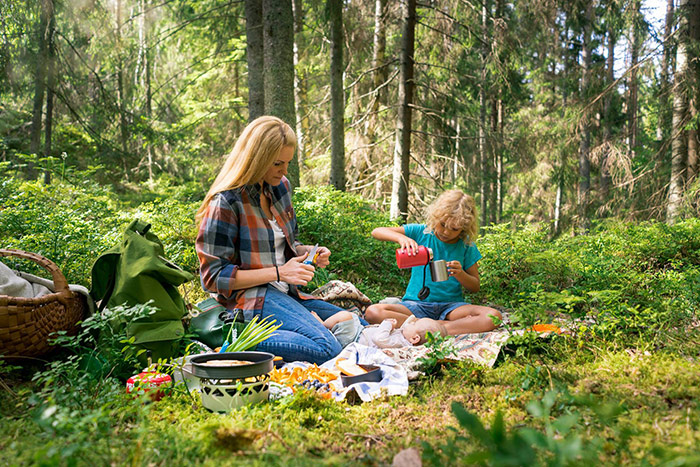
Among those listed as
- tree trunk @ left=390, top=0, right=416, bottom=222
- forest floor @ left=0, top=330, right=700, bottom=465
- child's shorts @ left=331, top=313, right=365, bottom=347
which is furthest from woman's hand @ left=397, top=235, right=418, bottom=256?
tree trunk @ left=390, top=0, right=416, bottom=222

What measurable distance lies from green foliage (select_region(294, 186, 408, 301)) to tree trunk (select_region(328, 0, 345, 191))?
1258 millimetres

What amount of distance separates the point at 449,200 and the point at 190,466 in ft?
9.48

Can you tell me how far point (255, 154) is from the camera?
313cm

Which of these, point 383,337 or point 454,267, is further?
point 454,267

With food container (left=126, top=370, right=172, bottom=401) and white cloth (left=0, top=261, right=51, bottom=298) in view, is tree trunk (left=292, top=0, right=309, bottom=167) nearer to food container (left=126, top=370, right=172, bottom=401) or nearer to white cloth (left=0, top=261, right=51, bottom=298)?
white cloth (left=0, top=261, right=51, bottom=298)

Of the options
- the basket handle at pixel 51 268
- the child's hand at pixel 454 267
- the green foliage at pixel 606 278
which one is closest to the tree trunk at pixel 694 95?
the green foliage at pixel 606 278

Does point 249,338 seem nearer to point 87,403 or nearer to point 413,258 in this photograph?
point 87,403

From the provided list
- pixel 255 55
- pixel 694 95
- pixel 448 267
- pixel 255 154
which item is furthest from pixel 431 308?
pixel 694 95

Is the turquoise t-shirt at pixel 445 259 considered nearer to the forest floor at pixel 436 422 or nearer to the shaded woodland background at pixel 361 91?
the forest floor at pixel 436 422

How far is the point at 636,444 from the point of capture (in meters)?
1.61

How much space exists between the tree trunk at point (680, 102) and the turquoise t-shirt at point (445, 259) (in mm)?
5165

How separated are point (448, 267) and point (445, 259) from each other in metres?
0.30

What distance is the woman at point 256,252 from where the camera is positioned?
9.85ft

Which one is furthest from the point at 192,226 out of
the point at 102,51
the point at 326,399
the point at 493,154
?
the point at 493,154
